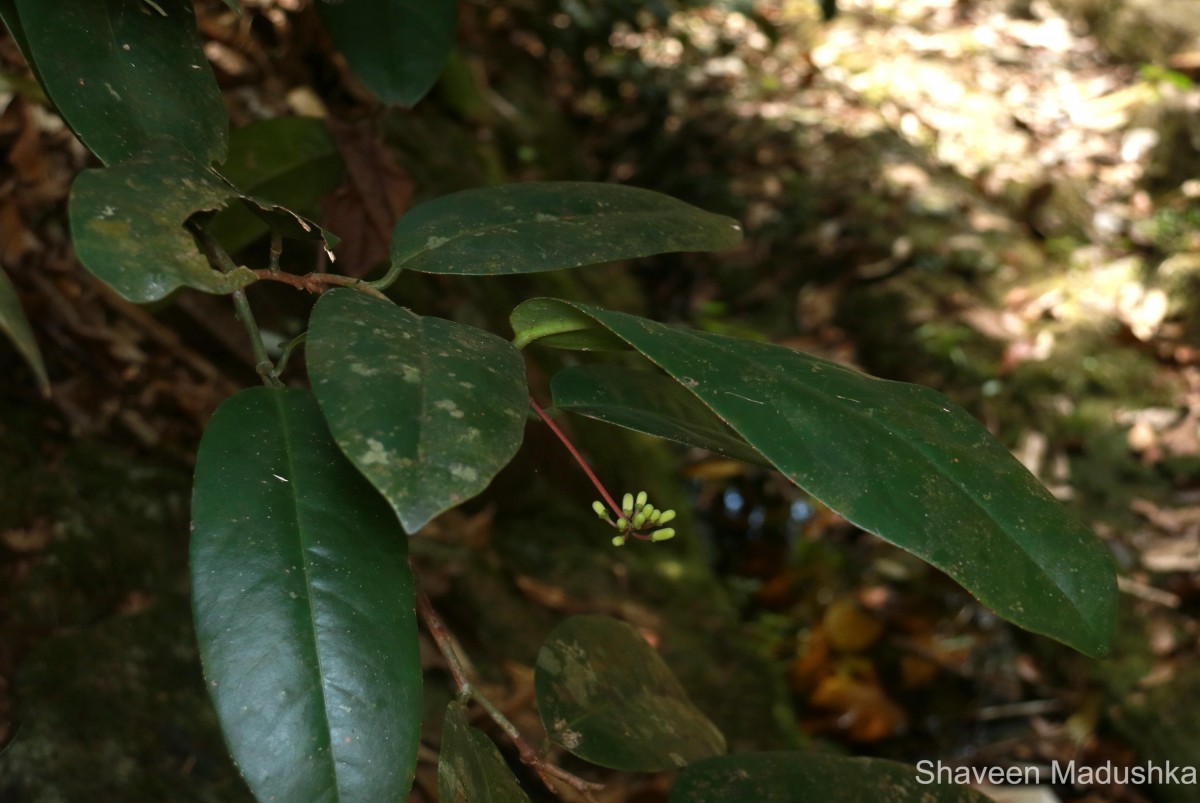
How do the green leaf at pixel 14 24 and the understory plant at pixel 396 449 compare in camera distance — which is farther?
the green leaf at pixel 14 24

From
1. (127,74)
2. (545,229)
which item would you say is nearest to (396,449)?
(545,229)

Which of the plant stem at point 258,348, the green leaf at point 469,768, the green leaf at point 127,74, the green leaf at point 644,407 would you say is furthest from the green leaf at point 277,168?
the green leaf at point 469,768

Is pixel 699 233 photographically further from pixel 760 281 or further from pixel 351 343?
pixel 760 281

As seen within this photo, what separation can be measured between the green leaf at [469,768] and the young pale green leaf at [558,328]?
22cm

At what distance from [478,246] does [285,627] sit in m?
0.26

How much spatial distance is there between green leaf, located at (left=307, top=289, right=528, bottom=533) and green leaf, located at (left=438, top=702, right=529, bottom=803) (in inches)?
6.2

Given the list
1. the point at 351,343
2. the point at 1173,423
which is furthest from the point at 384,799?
the point at 1173,423

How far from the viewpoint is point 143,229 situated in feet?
1.60

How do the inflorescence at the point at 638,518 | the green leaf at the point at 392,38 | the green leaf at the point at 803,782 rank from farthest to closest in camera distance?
the green leaf at the point at 392,38, the green leaf at the point at 803,782, the inflorescence at the point at 638,518

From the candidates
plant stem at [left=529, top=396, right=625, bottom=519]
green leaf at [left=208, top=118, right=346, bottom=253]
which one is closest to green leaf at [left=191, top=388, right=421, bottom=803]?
plant stem at [left=529, top=396, right=625, bottom=519]

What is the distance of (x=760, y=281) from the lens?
255cm

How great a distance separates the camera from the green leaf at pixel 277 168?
960 millimetres

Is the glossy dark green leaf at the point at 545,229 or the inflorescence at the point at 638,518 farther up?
the glossy dark green leaf at the point at 545,229

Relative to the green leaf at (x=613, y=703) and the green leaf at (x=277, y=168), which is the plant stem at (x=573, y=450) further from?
the green leaf at (x=277, y=168)
